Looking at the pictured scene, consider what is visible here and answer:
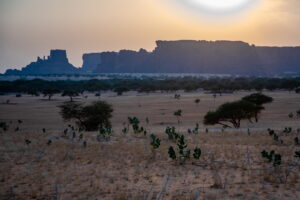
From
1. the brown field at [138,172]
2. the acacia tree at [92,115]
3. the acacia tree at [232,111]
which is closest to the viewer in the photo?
the brown field at [138,172]

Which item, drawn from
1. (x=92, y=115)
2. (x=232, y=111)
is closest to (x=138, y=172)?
(x=92, y=115)

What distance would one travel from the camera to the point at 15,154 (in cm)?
1744

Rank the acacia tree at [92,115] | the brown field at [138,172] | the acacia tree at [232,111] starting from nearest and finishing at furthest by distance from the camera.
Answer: the brown field at [138,172]
the acacia tree at [92,115]
the acacia tree at [232,111]

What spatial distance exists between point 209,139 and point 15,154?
1252cm

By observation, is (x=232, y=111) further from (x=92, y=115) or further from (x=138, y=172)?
(x=138, y=172)

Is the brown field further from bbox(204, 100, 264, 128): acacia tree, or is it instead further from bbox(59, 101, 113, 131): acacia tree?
bbox(204, 100, 264, 128): acacia tree

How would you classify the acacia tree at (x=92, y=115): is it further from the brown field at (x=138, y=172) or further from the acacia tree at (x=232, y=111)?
the brown field at (x=138, y=172)

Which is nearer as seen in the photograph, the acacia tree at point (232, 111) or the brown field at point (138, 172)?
the brown field at point (138, 172)

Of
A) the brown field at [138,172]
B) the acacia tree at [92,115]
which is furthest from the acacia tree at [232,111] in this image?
the brown field at [138,172]

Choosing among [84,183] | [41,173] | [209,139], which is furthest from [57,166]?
[209,139]

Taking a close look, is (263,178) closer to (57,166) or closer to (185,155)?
(185,155)

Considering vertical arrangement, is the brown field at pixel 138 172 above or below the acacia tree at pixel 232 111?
below

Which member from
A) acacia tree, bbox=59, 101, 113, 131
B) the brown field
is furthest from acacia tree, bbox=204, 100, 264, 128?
the brown field

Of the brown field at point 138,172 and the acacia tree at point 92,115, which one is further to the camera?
the acacia tree at point 92,115
